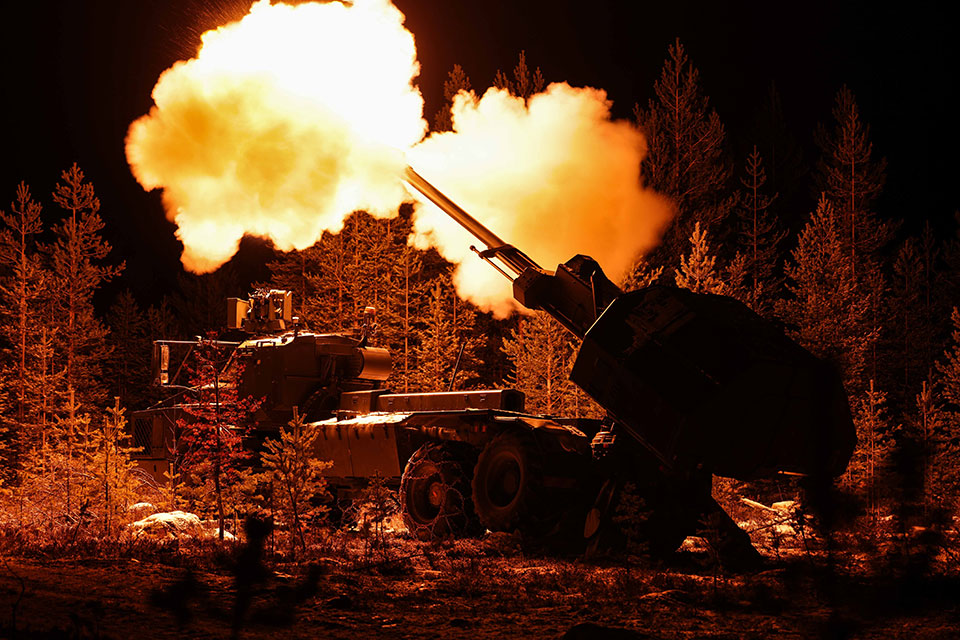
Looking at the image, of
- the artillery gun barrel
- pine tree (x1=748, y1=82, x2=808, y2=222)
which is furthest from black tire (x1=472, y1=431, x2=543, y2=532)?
pine tree (x1=748, y1=82, x2=808, y2=222)

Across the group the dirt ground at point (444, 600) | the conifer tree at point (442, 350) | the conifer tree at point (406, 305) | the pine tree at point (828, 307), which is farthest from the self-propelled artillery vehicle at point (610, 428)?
the conifer tree at point (406, 305)

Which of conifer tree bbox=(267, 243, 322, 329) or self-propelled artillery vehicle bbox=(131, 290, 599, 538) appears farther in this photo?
conifer tree bbox=(267, 243, 322, 329)

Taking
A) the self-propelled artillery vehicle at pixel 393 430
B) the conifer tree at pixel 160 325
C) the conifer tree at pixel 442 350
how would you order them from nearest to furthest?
the self-propelled artillery vehicle at pixel 393 430 → the conifer tree at pixel 442 350 → the conifer tree at pixel 160 325

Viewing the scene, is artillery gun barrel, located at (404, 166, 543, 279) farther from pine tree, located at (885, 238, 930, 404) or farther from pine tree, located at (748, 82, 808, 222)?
pine tree, located at (748, 82, 808, 222)

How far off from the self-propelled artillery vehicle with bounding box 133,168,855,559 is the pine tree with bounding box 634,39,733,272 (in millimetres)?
26534

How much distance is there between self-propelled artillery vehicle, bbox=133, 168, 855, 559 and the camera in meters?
11.9

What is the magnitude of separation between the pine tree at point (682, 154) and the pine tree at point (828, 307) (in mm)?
A: 4189

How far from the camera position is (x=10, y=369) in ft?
132

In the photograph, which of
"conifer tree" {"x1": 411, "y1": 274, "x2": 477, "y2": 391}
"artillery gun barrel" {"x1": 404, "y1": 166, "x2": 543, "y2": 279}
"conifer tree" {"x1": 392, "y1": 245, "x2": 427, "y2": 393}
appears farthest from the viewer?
"conifer tree" {"x1": 392, "y1": 245, "x2": 427, "y2": 393}

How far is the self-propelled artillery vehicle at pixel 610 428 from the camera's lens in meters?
11.9

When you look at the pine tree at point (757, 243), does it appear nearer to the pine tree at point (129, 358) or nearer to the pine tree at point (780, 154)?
the pine tree at point (780, 154)

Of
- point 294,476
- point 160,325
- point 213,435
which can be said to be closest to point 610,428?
point 294,476

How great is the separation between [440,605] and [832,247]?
34154 mm

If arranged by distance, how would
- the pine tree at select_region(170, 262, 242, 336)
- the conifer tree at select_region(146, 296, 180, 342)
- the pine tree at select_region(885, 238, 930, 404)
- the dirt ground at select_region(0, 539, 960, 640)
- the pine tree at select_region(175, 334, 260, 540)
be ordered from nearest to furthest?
1. the dirt ground at select_region(0, 539, 960, 640)
2. the pine tree at select_region(175, 334, 260, 540)
3. the pine tree at select_region(885, 238, 930, 404)
4. the conifer tree at select_region(146, 296, 180, 342)
5. the pine tree at select_region(170, 262, 242, 336)
